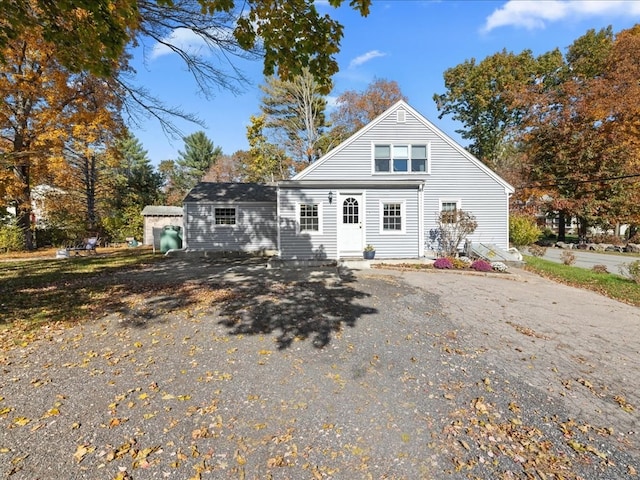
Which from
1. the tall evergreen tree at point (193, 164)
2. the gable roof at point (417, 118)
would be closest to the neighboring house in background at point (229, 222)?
the gable roof at point (417, 118)

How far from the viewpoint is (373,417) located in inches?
127

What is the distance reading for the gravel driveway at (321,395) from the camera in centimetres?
265

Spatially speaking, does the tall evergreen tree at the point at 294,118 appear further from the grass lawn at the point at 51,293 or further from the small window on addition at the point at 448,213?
the grass lawn at the point at 51,293

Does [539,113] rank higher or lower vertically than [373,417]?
higher

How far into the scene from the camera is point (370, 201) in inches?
A: 539

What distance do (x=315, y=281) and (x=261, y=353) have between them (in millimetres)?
4812

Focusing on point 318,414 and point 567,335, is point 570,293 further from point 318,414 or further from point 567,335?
point 318,414

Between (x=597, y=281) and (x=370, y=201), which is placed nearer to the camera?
(x=597, y=281)

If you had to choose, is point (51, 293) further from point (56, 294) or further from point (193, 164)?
point (193, 164)

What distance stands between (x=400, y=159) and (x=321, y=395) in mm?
13341

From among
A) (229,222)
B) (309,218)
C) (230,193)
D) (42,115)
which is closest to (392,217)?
(309,218)

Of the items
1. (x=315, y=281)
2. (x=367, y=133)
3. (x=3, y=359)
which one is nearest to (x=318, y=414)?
(x=3, y=359)

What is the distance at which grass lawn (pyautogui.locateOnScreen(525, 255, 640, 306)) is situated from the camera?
9336 mm

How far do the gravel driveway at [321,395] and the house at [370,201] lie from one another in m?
7.05
